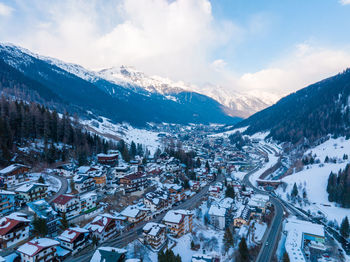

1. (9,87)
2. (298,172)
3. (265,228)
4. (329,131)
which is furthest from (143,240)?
(9,87)

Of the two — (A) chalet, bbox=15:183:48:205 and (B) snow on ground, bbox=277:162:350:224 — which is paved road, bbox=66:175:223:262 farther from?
(B) snow on ground, bbox=277:162:350:224

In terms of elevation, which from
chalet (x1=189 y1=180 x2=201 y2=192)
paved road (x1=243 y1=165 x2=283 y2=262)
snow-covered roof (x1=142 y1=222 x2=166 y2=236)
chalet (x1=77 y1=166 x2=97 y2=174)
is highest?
chalet (x1=77 y1=166 x2=97 y2=174)

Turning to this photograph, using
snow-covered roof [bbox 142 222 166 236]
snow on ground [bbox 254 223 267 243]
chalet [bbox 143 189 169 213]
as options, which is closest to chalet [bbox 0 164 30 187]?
chalet [bbox 143 189 169 213]

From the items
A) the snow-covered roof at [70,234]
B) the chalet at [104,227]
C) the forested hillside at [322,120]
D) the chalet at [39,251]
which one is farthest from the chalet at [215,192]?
the forested hillside at [322,120]

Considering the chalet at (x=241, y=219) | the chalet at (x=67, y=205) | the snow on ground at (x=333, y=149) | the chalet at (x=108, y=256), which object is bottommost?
the chalet at (x=241, y=219)

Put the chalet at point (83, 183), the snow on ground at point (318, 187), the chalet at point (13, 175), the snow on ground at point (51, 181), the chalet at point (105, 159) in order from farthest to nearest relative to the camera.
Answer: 1. the chalet at point (105, 159)
2. the snow on ground at point (318, 187)
3. the chalet at point (83, 183)
4. the snow on ground at point (51, 181)
5. the chalet at point (13, 175)

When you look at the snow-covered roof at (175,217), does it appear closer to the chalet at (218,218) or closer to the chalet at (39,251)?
the chalet at (218,218)

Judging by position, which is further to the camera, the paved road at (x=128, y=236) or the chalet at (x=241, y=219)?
the chalet at (x=241, y=219)

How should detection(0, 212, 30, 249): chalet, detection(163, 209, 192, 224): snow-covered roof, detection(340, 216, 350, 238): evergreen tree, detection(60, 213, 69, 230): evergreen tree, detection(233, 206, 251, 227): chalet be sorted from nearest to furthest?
detection(0, 212, 30, 249): chalet < detection(60, 213, 69, 230): evergreen tree < detection(163, 209, 192, 224): snow-covered roof < detection(340, 216, 350, 238): evergreen tree < detection(233, 206, 251, 227): chalet
